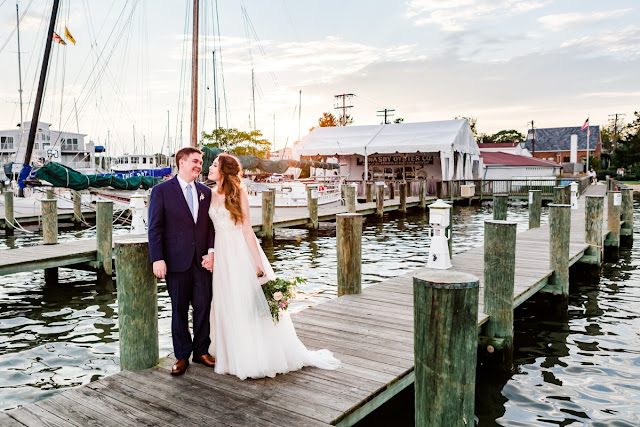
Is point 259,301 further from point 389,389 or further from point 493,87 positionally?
point 493,87

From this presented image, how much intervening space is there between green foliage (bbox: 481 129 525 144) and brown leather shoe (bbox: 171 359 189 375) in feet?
339

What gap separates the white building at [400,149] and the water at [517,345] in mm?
18346

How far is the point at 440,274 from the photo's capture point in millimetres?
3240

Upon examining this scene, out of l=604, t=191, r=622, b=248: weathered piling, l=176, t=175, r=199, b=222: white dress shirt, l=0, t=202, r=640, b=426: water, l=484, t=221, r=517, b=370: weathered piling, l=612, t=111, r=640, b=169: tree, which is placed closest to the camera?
l=176, t=175, r=199, b=222: white dress shirt

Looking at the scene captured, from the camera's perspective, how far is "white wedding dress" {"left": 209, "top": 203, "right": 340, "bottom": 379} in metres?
3.98

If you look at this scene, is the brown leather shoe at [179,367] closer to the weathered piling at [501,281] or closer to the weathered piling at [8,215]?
the weathered piling at [501,281]

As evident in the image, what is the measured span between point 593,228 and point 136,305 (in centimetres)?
1061

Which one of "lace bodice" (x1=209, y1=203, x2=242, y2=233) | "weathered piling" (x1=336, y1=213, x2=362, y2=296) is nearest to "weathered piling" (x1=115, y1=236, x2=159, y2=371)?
"lace bodice" (x1=209, y1=203, x2=242, y2=233)

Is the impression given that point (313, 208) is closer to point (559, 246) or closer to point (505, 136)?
point (559, 246)

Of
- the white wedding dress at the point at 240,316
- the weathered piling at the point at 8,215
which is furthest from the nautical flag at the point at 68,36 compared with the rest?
the white wedding dress at the point at 240,316

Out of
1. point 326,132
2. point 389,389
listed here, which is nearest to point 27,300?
point 389,389

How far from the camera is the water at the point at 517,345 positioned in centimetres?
506

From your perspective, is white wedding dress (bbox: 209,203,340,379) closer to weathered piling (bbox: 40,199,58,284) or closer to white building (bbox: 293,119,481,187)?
weathered piling (bbox: 40,199,58,284)

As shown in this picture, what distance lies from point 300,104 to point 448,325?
125ft
